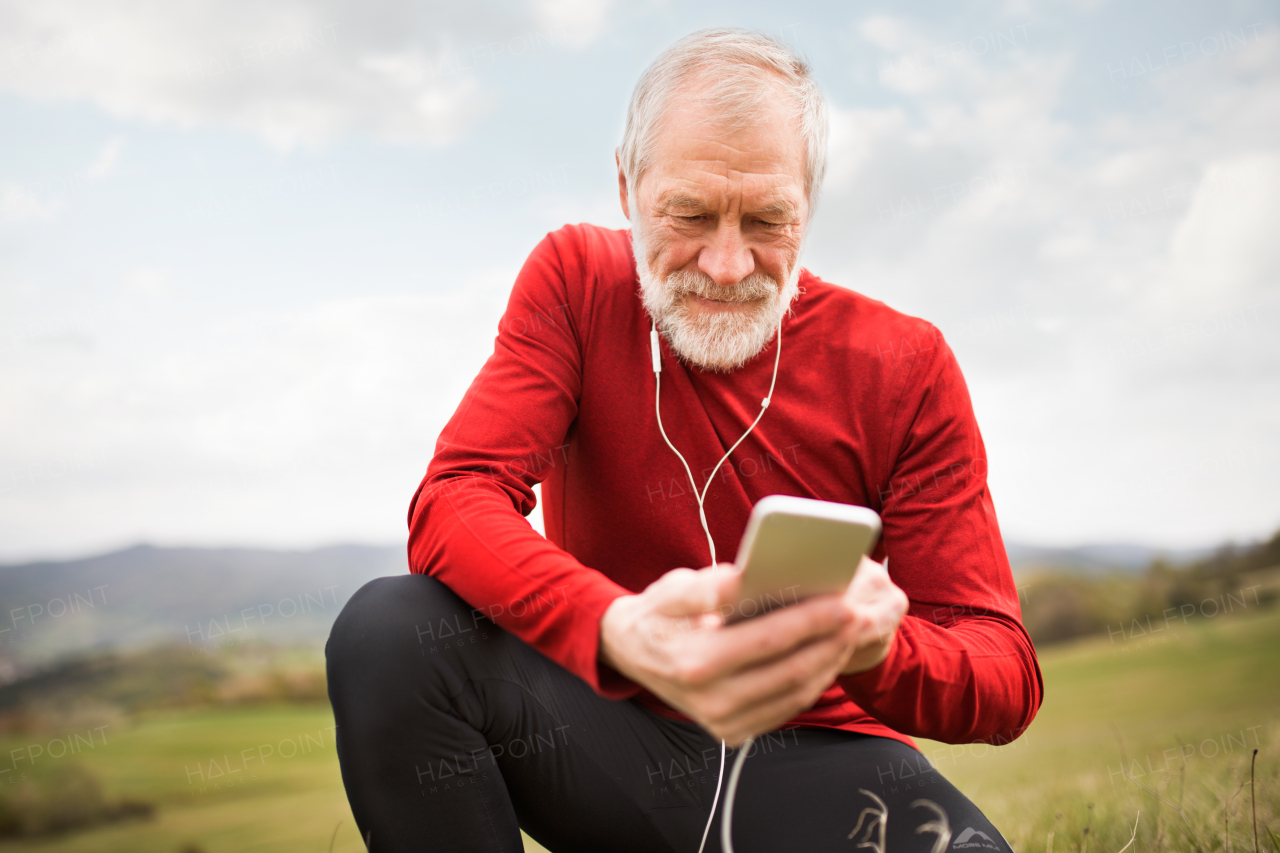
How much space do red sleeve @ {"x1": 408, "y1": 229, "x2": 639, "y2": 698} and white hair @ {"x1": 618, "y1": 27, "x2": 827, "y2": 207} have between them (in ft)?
1.39

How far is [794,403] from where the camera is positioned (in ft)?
6.84

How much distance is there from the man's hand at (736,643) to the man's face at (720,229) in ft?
3.20

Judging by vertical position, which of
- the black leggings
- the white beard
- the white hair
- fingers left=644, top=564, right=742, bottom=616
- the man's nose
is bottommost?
the black leggings

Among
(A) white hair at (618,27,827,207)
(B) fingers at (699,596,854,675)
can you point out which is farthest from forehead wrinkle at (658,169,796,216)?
(B) fingers at (699,596,854,675)

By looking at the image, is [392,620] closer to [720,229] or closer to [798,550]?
[798,550]

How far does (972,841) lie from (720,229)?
Result: 1.47m

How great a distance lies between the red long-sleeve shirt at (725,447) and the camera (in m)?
1.73

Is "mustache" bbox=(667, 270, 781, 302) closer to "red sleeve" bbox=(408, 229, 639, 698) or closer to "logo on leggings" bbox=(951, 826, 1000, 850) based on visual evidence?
"red sleeve" bbox=(408, 229, 639, 698)

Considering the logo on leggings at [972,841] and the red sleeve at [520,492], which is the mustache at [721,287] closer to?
the red sleeve at [520,492]

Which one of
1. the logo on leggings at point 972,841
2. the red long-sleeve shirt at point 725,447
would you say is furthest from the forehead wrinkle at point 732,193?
the logo on leggings at point 972,841

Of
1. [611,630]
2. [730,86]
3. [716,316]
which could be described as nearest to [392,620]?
[611,630]

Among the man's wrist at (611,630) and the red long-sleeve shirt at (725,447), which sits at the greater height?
the red long-sleeve shirt at (725,447)

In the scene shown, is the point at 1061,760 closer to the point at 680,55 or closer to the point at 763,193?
the point at 763,193

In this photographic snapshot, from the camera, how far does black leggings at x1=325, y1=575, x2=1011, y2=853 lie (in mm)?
1501
